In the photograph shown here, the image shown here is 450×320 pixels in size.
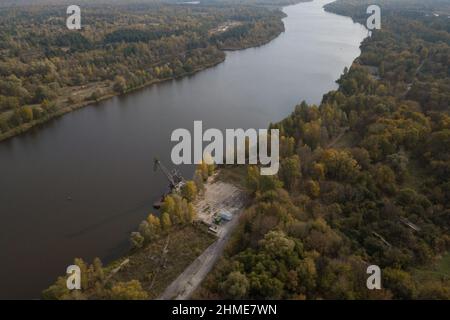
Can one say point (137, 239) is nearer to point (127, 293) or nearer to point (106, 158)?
point (127, 293)

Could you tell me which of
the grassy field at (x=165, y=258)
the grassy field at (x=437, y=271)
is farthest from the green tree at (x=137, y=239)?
the grassy field at (x=437, y=271)

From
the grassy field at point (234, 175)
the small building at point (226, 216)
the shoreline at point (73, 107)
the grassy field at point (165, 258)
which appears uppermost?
the shoreline at point (73, 107)

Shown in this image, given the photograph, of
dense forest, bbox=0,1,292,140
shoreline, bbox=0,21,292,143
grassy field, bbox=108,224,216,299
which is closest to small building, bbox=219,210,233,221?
grassy field, bbox=108,224,216,299

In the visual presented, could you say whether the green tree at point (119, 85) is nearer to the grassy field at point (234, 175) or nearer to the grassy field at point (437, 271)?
the grassy field at point (234, 175)

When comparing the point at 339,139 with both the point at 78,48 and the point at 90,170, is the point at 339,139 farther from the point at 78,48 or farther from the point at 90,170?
the point at 78,48

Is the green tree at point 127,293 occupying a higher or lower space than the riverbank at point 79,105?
lower

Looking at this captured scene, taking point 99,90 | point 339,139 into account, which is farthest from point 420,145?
point 99,90

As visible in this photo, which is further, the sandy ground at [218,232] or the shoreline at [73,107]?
the shoreline at [73,107]
